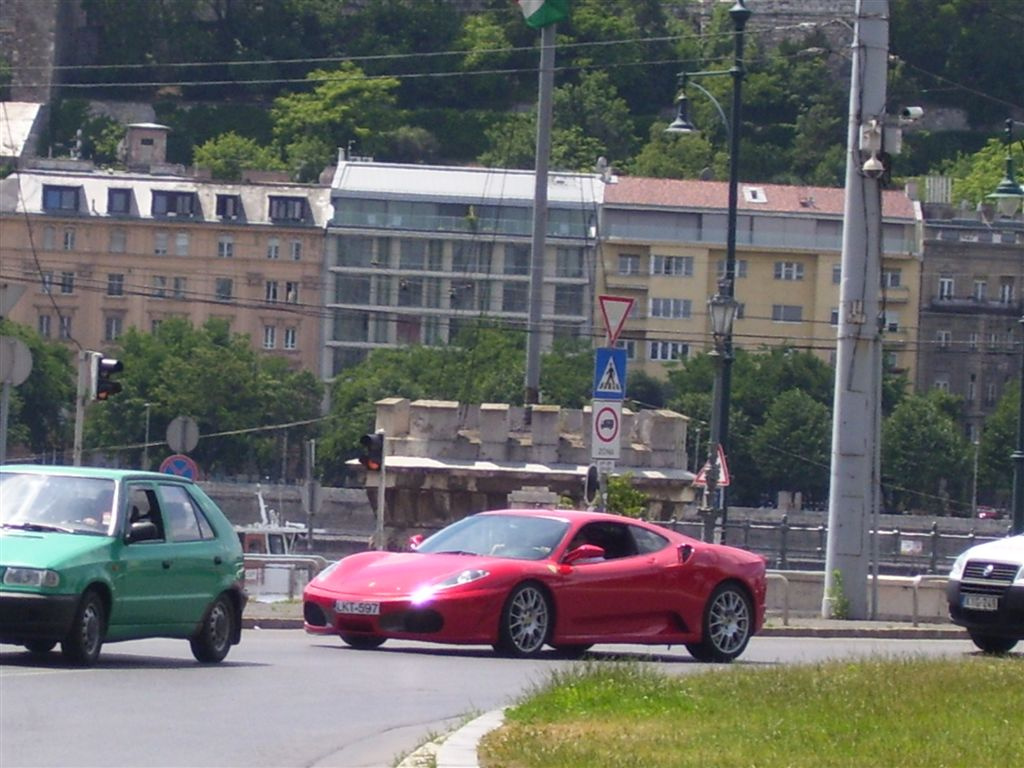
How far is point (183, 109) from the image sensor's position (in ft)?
569

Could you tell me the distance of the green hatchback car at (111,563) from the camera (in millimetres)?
15539

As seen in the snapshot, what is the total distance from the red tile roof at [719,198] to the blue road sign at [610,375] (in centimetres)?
9817

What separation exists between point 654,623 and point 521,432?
1884 centimetres

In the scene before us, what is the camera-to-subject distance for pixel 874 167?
2755cm

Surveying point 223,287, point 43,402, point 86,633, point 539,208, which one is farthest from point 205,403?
point 86,633

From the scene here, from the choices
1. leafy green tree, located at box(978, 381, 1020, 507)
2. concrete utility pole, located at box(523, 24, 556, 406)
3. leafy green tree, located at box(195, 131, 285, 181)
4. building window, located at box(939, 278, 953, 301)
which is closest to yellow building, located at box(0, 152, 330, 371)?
leafy green tree, located at box(195, 131, 285, 181)

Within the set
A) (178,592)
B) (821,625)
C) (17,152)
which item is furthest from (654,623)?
A: (17,152)

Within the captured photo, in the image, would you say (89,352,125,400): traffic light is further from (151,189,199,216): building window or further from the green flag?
(151,189,199,216): building window

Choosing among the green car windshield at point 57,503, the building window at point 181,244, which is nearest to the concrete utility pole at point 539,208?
the green car windshield at point 57,503

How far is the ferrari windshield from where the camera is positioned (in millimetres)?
18875

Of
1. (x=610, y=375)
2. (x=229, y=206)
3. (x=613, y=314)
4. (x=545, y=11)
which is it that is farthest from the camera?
(x=229, y=206)

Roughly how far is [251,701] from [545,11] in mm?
25330

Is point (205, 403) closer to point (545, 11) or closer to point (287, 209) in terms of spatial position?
point (287, 209)

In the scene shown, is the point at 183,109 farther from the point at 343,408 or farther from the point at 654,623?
the point at 654,623
